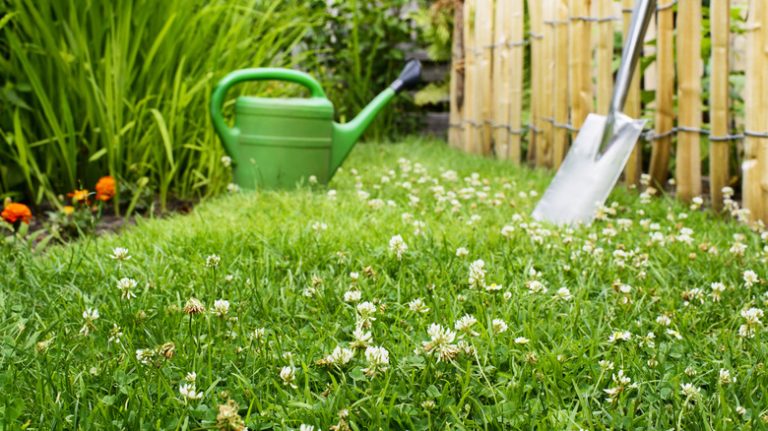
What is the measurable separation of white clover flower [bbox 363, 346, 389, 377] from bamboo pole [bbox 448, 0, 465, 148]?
4.65 meters

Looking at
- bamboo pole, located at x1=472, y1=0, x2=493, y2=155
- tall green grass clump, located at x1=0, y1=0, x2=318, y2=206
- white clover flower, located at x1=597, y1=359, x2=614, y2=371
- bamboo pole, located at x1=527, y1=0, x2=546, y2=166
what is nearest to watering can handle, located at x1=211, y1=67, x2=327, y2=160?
tall green grass clump, located at x1=0, y1=0, x2=318, y2=206

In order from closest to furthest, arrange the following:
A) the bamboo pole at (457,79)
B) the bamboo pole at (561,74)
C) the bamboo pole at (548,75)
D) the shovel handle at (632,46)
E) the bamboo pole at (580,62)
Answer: the shovel handle at (632,46) < the bamboo pole at (580,62) < the bamboo pole at (561,74) < the bamboo pole at (548,75) < the bamboo pole at (457,79)

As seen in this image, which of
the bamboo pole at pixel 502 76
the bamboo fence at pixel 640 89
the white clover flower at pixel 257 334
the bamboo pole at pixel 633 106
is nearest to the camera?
the white clover flower at pixel 257 334

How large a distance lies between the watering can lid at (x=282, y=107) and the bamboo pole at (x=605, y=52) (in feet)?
3.69

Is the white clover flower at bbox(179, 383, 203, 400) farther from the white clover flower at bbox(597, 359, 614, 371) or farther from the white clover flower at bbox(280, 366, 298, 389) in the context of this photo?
the white clover flower at bbox(597, 359, 614, 371)

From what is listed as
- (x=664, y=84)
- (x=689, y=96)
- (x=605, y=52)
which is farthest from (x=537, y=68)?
(x=689, y=96)

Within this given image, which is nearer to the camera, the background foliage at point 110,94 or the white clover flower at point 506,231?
the white clover flower at point 506,231

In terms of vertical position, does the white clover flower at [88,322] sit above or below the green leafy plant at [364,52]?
below

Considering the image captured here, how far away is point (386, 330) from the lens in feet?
4.74

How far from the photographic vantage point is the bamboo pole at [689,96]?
2867 millimetres

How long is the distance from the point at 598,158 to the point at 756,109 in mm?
503

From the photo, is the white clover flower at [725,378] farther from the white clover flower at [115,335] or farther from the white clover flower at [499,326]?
the white clover flower at [115,335]

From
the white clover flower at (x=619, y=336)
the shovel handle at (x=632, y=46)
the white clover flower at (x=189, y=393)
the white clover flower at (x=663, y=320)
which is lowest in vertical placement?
the white clover flower at (x=663, y=320)

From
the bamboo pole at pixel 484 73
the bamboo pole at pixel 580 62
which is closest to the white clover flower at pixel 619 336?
the bamboo pole at pixel 580 62
